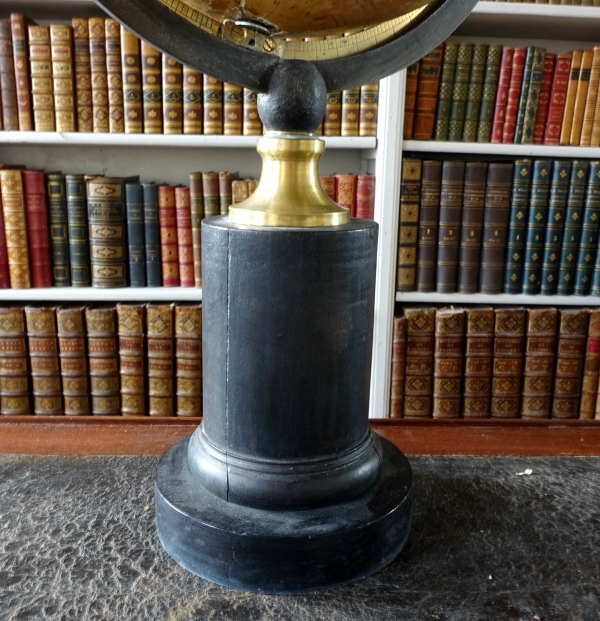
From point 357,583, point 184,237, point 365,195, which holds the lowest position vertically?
point 357,583

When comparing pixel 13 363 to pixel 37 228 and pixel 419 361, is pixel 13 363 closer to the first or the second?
pixel 37 228

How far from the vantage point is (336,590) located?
573 mm

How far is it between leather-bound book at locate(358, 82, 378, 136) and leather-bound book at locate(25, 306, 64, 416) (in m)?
0.95

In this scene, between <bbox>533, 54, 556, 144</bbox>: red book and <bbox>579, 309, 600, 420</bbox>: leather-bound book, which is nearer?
<bbox>533, 54, 556, 144</bbox>: red book

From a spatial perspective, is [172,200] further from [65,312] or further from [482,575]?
[482,575]

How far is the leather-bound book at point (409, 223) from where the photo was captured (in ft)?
5.12

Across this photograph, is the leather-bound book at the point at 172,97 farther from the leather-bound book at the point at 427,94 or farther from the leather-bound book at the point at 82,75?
the leather-bound book at the point at 427,94

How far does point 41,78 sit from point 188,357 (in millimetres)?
799

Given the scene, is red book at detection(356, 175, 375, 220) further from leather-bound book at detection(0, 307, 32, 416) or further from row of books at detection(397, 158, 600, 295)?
leather-bound book at detection(0, 307, 32, 416)

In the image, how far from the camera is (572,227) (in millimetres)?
1616

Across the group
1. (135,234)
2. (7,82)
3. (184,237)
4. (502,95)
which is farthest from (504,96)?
(7,82)

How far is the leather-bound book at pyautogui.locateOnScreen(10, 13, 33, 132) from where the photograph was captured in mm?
1496

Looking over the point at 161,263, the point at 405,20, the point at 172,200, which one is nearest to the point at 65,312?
the point at 161,263

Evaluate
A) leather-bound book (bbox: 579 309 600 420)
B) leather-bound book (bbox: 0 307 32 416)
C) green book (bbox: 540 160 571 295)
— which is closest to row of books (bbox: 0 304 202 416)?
leather-bound book (bbox: 0 307 32 416)
